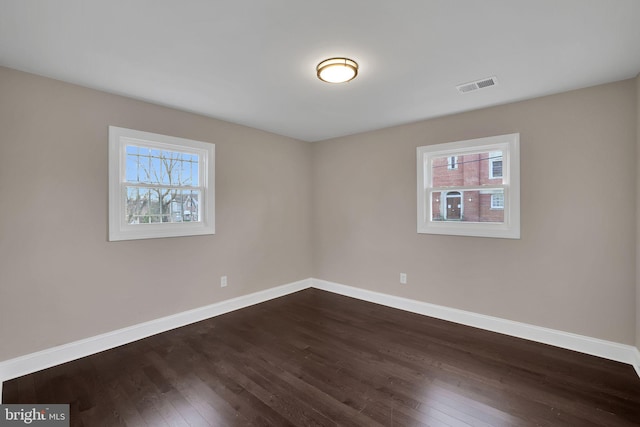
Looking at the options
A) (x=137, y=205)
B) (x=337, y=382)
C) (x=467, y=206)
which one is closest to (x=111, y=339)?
(x=137, y=205)

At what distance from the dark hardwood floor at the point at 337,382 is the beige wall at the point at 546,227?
427 millimetres

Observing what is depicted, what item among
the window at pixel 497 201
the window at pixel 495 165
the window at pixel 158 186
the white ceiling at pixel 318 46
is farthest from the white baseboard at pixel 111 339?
the window at pixel 495 165

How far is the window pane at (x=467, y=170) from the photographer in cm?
329

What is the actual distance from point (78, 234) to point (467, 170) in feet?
13.7

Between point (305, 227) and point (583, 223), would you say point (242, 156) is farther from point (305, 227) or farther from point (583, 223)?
point (583, 223)

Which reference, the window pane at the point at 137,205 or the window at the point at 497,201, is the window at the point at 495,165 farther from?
the window pane at the point at 137,205

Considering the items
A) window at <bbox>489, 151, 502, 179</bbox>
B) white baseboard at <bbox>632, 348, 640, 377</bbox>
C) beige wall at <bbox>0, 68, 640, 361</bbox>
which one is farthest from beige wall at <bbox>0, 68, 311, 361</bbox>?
white baseboard at <bbox>632, 348, 640, 377</bbox>

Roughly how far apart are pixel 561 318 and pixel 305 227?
137 inches

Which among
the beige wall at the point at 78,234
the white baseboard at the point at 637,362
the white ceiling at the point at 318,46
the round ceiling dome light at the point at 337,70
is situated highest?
the white ceiling at the point at 318,46

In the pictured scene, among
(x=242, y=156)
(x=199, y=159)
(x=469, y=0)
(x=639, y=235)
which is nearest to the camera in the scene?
(x=469, y=0)

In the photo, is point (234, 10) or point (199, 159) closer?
point (234, 10)

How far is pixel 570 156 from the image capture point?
2770 mm

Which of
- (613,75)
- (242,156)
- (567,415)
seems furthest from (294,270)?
(613,75)

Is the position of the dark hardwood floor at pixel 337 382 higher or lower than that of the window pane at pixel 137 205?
lower
